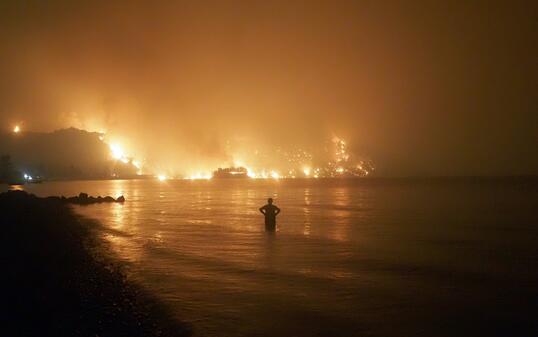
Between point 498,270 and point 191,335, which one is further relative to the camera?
point 498,270

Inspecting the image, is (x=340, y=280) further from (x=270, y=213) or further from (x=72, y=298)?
(x=270, y=213)

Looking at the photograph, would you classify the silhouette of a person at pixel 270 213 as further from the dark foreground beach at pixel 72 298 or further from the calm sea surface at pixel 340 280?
the dark foreground beach at pixel 72 298

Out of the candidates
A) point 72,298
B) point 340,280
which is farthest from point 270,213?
point 72,298

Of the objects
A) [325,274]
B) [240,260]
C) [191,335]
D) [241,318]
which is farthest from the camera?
[240,260]

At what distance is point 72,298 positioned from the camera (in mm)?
13609

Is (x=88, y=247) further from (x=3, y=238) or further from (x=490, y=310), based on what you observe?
(x=490, y=310)

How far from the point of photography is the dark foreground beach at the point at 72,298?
11180 mm

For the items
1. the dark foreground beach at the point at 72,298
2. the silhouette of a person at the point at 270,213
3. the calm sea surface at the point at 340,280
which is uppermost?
the silhouette of a person at the point at 270,213

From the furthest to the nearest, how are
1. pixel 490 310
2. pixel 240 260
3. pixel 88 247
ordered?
1. pixel 88 247
2. pixel 240 260
3. pixel 490 310

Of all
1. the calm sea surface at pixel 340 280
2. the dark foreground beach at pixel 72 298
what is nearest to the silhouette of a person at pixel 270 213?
the calm sea surface at pixel 340 280

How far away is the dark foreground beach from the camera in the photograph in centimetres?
1118

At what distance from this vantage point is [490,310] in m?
14.7

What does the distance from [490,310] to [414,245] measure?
14.6 meters

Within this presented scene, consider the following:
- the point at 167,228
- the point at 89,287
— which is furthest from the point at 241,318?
the point at 167,228
